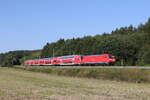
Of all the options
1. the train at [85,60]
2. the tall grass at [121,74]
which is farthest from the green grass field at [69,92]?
the train at [85,60]

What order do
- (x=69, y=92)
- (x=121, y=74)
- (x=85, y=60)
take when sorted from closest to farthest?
(x=69, y=92), (x=121, y=74), (x=85, y=60)

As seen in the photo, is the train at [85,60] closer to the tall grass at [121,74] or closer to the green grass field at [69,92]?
the tall grass at [121,74]

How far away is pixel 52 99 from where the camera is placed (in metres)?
18.2

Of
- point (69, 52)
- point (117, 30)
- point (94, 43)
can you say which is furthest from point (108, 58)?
point (117, 30)

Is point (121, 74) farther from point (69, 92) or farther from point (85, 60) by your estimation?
point (85, 60)

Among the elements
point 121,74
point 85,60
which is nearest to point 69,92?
point 121,74

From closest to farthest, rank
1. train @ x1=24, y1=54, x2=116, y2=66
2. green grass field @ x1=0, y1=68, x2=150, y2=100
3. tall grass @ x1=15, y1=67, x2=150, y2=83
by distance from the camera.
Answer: green grass field @ x1=0, y1=68, x2=150, y2=100 → tall grass @ x1=15, y1=67, x2=150, y2=83 → train @ x1=24, y1=54, x2=116, y2=66

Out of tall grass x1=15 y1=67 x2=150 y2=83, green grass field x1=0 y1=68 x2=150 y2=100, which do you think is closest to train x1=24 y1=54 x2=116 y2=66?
tall grass x1=15 y1=67 x2=150 y2=83

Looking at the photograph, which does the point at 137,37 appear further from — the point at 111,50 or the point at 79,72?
the point at 79,72

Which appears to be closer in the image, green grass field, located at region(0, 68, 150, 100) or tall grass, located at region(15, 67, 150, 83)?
green grass field, located at region(0, 68, 150, 100)

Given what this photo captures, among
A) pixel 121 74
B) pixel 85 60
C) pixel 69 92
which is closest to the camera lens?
pixel 69 92

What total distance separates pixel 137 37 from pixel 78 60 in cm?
3511

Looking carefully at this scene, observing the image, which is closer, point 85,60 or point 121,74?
point 121,74

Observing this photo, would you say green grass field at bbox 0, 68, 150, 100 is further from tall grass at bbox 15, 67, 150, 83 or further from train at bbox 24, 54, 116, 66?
train at bbox 24, 54, 116, 66
